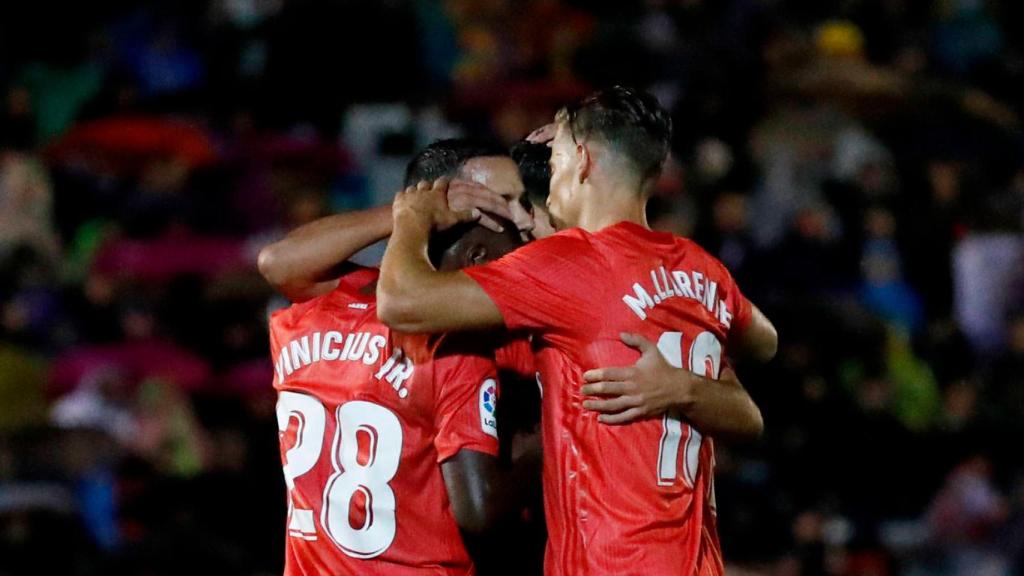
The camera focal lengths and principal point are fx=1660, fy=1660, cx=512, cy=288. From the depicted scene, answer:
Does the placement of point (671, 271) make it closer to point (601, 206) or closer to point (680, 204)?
point (601, 206)

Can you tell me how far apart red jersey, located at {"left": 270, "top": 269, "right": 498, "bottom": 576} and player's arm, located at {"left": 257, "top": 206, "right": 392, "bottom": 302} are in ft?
0.67

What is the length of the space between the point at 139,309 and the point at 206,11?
3729mm

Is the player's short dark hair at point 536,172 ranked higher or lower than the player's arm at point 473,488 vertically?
higher

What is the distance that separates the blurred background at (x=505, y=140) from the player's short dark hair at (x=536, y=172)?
13.4 feet

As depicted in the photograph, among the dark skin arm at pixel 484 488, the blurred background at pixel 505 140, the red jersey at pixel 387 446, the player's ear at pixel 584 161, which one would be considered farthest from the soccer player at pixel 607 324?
the blurred background at pixel 505 140

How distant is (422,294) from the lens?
426 centimetres

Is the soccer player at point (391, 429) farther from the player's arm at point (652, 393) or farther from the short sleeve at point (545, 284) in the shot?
the player's arm at point (652, 393)

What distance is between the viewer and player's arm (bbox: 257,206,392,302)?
4.81m

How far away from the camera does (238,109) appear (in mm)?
12008

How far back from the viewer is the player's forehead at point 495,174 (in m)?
4.83

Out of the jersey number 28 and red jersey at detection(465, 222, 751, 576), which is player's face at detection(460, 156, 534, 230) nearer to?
red jersey at detection(465, 222, 751, 576)

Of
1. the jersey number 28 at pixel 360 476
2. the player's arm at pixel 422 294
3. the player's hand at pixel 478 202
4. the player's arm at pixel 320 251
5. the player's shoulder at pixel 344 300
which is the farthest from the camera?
the player's shoulder at pixel 344 300

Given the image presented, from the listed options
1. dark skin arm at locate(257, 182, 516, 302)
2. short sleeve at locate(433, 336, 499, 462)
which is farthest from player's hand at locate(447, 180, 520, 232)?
short sleeve at locate(433, 336, 499, 462)

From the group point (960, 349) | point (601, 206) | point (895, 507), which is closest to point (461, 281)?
point (601, 206)
